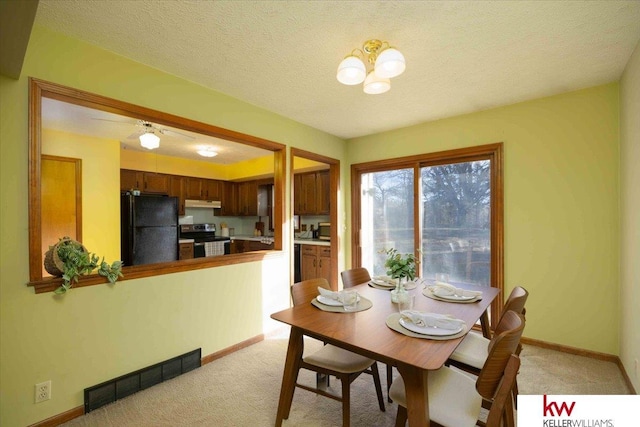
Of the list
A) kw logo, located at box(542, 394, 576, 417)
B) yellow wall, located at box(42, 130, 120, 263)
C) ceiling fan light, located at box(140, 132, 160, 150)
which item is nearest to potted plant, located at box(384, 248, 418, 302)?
kw logo, located at box(542, 394, 576, 417)

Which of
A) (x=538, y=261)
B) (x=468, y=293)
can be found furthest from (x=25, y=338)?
(x=538, y=261)

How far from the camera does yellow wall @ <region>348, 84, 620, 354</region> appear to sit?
8.22 feet

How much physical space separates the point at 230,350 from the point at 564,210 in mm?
3509

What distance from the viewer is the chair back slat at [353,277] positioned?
8.29 feet

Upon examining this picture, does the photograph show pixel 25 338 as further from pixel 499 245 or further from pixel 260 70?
pixel 499 245

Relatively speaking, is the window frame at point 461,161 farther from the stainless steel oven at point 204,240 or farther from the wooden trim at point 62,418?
the wooden trim at point 62,418

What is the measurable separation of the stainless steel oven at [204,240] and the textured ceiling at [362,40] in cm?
341

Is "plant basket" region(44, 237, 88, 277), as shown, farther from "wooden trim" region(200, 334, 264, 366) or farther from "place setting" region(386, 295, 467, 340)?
"place setting" region(386, 295, 467, 340)

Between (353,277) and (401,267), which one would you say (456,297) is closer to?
(401,267)

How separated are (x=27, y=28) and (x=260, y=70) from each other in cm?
134

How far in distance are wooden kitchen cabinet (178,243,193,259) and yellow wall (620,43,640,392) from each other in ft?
18.2

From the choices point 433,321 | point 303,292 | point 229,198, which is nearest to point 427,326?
point 433,321

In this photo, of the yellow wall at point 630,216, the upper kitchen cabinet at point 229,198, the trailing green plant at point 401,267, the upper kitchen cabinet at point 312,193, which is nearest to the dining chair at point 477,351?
the trailing green plant at point 401,267

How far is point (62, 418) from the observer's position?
1.81 m
